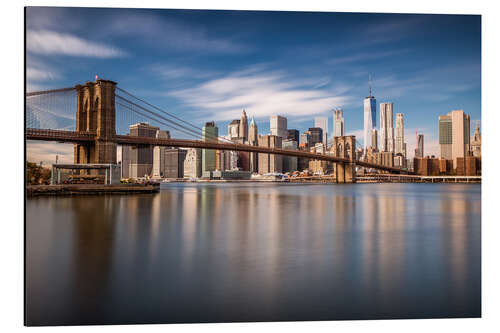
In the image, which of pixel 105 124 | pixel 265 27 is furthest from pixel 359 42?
pixel 105 124

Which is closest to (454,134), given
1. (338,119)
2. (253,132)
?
(338,119)

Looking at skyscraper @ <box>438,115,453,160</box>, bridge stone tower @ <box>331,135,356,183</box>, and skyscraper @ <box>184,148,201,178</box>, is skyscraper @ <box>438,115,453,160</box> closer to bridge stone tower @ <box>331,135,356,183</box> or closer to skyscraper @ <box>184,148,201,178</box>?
skyscraper @ <box>184,148,201,178</box>

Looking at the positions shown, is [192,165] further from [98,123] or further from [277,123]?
[277,123]

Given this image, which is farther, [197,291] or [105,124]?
[105,124]

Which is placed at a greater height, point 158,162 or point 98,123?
point 98,123

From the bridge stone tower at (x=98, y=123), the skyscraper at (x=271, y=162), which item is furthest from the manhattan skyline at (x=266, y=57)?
the skyscraper at (x=271, y=162)

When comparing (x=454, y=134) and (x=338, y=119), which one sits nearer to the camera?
(x=454, y=134)

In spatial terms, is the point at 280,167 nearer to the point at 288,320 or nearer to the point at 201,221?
the point at 201,221
